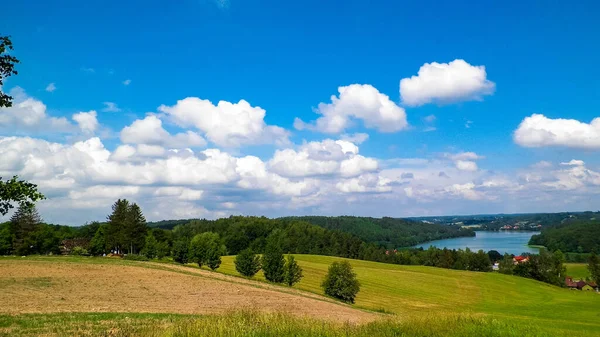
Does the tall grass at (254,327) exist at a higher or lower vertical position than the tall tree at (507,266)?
higher

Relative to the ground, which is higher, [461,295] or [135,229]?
[135,229]

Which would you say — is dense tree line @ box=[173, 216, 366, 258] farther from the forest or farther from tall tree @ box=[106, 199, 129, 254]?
tall tree @ box=[106, 199, 129, 254]

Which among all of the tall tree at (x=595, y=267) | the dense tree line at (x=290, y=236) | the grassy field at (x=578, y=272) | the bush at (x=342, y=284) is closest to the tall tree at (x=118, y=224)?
the bush at (x=342, y=284)

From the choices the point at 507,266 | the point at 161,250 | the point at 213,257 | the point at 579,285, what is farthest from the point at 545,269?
the point at 161,250

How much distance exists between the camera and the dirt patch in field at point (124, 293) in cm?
2148

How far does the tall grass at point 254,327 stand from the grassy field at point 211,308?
3cm

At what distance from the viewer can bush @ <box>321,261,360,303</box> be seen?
175 ft

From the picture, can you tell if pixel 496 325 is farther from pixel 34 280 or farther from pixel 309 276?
pixel 309 276

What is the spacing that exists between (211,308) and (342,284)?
108 ft

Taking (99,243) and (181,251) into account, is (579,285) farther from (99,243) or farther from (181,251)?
(99,243)

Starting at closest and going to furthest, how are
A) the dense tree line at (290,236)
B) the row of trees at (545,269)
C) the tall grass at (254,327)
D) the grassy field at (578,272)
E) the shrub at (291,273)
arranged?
1. the tall grass at (254,327)
2. the shrub at (291,273)
3. the row of trees at (545,269)
4. the grassy field at (578,272)
5. the dense tree line at (290,236)

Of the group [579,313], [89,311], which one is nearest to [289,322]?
[89,311]

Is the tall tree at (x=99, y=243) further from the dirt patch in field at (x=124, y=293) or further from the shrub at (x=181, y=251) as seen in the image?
the dirt patch in field at (x=124, y=293)

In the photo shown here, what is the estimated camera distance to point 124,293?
27734mm
